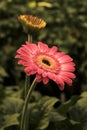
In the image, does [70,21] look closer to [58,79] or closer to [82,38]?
[82,38]

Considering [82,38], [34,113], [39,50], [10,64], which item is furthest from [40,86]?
[39,50]

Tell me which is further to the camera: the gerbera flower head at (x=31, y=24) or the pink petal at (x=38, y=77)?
the gerbera flower head at (x=31, y=24)

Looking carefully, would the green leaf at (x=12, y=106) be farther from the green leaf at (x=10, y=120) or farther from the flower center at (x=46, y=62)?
the flower center at (x=46, y=62)

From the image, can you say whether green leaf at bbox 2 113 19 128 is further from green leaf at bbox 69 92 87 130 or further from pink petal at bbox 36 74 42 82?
pink petal at bbox 36 74 42 82

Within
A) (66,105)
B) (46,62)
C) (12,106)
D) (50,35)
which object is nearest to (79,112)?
(66,105)

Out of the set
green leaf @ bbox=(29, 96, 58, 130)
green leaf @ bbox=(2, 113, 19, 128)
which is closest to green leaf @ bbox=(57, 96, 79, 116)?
green leaf @ bbox=(29, 96, 58, 130)

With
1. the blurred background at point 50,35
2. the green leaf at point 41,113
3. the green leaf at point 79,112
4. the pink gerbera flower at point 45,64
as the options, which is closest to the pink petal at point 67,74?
the pink gerbera flower at point 45,64

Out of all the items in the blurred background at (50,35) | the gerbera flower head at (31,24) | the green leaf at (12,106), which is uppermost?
the gerbera flower head at (31,24)
